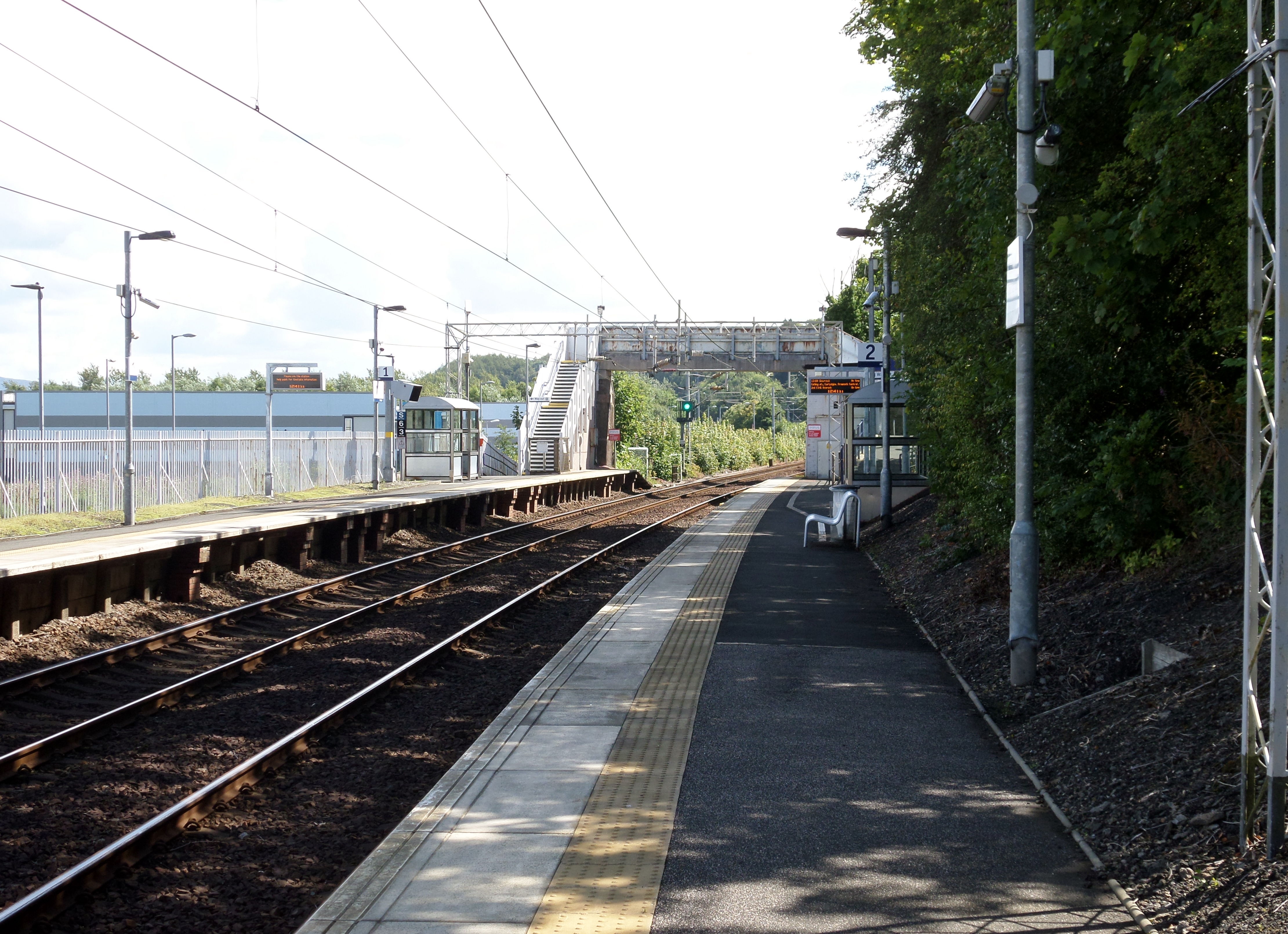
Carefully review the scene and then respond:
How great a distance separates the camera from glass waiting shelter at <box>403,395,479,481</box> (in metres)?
41.4

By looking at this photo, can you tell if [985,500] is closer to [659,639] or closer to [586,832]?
[659,639]

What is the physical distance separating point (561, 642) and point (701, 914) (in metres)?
7.51

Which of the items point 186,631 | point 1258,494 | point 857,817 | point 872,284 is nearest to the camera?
point 1258,494

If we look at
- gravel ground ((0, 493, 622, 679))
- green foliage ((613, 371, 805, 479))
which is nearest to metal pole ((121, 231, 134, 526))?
gravel ground ((0, 493, 622, 679))

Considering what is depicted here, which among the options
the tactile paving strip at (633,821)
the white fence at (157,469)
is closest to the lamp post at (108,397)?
the white fence at (157,469)

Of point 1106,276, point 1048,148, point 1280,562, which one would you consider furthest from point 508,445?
point 1280,562

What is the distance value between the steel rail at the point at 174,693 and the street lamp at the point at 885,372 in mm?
10041

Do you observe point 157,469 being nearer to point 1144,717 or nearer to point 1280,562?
point 1144,717

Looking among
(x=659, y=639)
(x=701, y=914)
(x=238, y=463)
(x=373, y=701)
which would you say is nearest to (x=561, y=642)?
(x=659, y=639)

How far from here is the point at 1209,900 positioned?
4.64 m

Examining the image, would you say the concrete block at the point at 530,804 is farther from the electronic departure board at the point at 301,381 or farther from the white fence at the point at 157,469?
the electronic departure board at the point at 301,381

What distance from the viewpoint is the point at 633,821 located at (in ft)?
18.9

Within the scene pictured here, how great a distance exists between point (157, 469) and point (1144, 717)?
1085 inches

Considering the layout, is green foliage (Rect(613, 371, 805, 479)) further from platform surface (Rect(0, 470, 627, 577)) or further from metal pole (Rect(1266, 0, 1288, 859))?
metal pole (Rect(1266, 0, 1288, 859))
